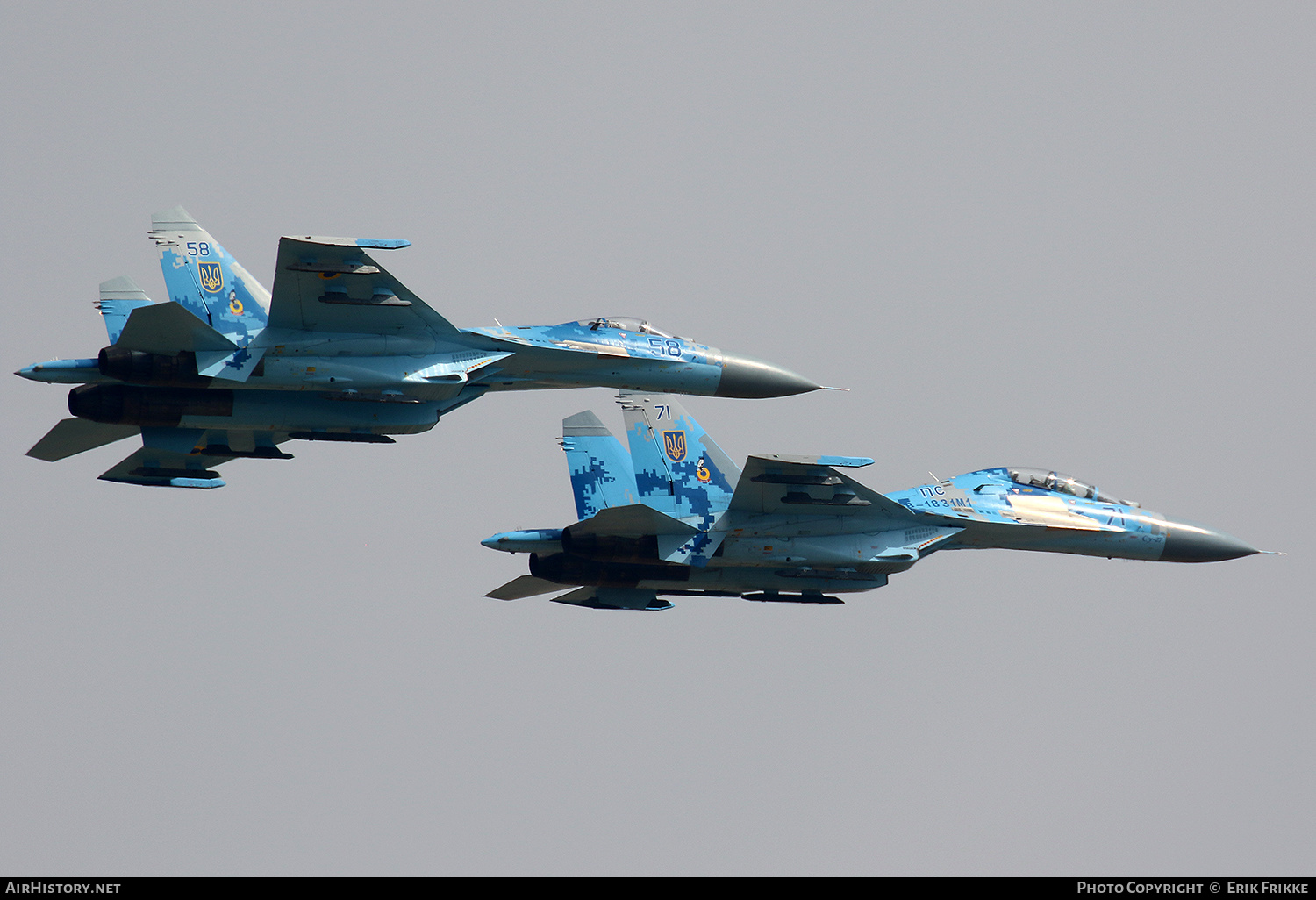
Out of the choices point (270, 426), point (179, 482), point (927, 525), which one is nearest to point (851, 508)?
point (927, 525)

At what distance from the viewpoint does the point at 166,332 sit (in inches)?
1433

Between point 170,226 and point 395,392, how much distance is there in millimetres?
6225

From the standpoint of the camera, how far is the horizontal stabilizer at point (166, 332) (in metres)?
36.1

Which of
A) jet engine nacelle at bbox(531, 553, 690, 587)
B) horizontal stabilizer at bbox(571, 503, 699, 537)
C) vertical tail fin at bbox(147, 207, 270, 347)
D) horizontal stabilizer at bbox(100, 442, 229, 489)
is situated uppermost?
vertical tail fin at bbox(147, 207, 270, 347)

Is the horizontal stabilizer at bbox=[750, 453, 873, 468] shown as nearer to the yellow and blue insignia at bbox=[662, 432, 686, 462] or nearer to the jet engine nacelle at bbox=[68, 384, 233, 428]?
the yellow and blue insignia at bbox=[662, 432, 686, 462]

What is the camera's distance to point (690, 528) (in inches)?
1526

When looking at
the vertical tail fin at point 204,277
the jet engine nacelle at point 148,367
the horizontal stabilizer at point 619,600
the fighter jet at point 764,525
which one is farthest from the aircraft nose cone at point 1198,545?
the jet engine nacelle at point 148,367

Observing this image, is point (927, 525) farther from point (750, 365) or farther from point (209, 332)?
point (209, 332)

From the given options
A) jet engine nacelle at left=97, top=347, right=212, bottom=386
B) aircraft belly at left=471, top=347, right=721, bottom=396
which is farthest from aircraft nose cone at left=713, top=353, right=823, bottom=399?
jet engine nacelle at left=97, top=347, right=212, bottom=386

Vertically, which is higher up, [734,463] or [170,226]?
[170,226]

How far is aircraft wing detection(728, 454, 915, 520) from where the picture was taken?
125ft

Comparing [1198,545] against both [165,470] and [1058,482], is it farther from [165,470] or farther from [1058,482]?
[165,470]

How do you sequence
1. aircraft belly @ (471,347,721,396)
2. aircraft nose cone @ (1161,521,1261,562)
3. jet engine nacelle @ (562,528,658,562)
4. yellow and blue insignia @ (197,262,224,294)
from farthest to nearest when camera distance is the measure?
aircraft nose cone @ (1161,521,1261,562)
aircraft belly @ (471,347,721,396)
yellow and blue insignia @ (197,262,224,294)
jet engine nacelle @ (562,528,658,562)

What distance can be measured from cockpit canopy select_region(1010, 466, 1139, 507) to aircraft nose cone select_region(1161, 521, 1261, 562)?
1.25 m
